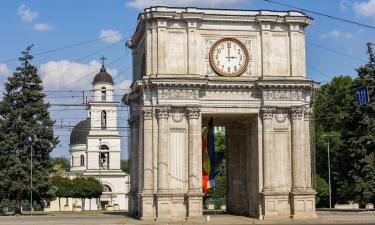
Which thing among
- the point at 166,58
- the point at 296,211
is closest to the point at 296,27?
the point at 166,58

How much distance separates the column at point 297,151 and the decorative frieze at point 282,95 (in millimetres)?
779

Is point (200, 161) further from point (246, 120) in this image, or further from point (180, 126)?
point (246, 120)

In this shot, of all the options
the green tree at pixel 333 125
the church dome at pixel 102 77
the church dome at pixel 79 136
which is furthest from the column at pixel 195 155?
the church dome at pixel 79 136

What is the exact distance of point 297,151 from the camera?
44406 mm

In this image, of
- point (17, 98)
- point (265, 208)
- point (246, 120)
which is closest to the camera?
point (265, 208)

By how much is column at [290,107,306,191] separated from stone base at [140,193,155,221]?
902 cm

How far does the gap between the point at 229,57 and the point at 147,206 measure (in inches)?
426

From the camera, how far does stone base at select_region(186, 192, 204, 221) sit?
42.4 metres

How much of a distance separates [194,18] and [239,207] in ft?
48.4

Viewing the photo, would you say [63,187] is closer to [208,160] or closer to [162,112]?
[208,160]

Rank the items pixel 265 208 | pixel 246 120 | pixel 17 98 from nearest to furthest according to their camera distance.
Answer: pixel 265 208 < pixel 246 120 < pixel 17 98

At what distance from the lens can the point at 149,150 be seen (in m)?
43.7

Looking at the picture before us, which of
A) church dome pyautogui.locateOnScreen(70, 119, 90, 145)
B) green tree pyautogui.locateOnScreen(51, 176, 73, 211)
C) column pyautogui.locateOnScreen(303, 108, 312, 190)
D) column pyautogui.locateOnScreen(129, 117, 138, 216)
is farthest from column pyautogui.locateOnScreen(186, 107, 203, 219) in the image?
church dome pyautogui.locateOnScreen(70, 119, 90, 145)

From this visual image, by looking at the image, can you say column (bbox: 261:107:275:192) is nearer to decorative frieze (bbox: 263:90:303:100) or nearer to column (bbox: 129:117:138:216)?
decorative frieze (bbox: 263:90:303:100)
